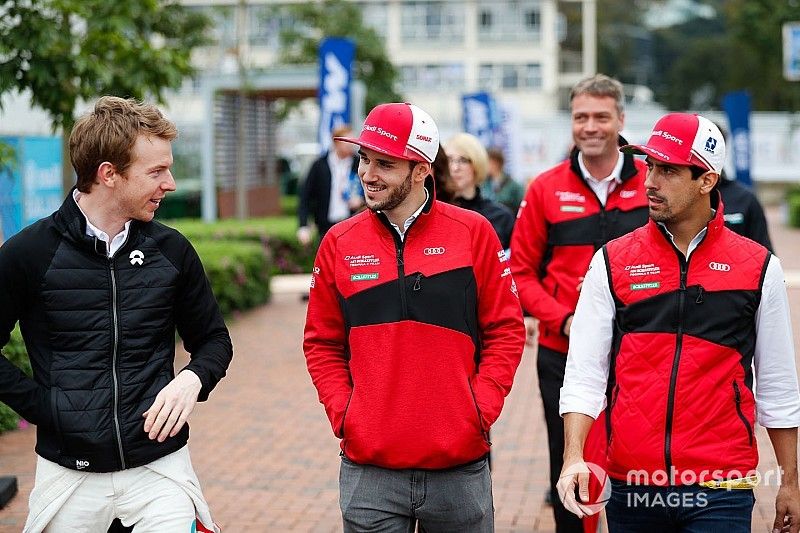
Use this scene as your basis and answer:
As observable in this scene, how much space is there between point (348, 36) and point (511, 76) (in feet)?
102

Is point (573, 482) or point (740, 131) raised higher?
point (740, 131)

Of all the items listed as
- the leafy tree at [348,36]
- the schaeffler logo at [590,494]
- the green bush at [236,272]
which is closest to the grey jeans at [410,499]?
the schaeffler logo at [590,494]

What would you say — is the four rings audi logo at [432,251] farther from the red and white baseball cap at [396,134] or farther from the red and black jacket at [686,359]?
the red and black jacket at [686,359]

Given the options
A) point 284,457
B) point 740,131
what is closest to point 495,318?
point 284,457

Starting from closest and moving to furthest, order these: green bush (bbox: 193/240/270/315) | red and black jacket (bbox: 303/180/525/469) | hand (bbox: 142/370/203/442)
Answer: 1. hand (bbox: 142/370/203/442)
2. red and black jacket (bbox: 303/180/525/469)
3. green bush (bbox: 193/240/270/315)

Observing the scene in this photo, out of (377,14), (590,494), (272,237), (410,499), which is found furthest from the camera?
(377,14)

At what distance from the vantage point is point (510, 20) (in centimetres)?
7075

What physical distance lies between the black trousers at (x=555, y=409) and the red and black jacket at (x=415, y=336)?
60.1 inches

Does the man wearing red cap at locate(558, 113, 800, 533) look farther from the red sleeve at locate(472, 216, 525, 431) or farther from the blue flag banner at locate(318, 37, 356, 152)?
the blue flag banner at locate(318, 37, 356, 152)

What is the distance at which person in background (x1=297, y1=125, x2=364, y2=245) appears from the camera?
12898 millimetres

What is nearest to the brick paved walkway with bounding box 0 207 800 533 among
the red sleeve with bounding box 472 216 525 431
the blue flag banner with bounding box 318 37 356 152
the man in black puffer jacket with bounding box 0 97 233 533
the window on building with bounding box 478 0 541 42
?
the red sleeve with bounding box 472 216 525 431

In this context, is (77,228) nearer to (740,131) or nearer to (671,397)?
(671,397)

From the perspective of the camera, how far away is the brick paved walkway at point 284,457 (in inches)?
265

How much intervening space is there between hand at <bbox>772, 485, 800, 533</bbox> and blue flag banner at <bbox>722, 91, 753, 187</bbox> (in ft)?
66.5
